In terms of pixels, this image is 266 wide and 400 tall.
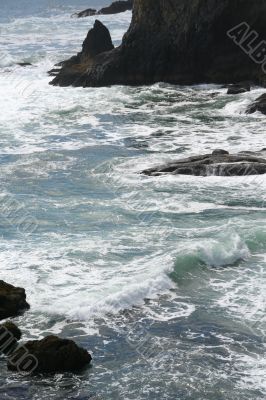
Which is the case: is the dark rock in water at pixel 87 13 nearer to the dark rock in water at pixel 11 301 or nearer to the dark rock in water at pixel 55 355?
the dark rock in water at pixel 11 301

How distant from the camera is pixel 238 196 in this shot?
23.2 m

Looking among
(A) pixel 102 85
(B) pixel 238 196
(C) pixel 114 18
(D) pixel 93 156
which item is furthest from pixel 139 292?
(C) pixel 114 18

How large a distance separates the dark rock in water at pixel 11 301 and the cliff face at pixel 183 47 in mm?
24251

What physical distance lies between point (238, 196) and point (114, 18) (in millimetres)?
48393

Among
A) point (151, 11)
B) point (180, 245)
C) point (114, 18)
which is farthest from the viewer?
point (114, 18)

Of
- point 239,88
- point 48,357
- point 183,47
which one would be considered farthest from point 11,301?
point 183,47

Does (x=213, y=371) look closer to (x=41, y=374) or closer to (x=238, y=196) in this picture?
(x=41, y=374)

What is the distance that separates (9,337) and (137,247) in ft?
17.8

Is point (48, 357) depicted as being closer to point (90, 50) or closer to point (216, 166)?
point (216, 166)

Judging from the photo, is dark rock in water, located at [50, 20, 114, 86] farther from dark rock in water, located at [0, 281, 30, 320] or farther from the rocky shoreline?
the rocky shoreline

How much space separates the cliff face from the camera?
1532 inches

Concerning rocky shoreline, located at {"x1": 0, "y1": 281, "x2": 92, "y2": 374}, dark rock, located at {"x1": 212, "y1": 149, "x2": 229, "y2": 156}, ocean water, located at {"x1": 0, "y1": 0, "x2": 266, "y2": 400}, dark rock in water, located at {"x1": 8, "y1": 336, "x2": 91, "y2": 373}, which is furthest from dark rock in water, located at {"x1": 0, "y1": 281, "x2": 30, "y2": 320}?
dark rock, located at {"x1": 212, "y1": 149, "x2": 229, "y2": 156}

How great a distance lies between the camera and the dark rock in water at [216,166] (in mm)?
24828

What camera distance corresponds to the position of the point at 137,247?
63.5 feet
